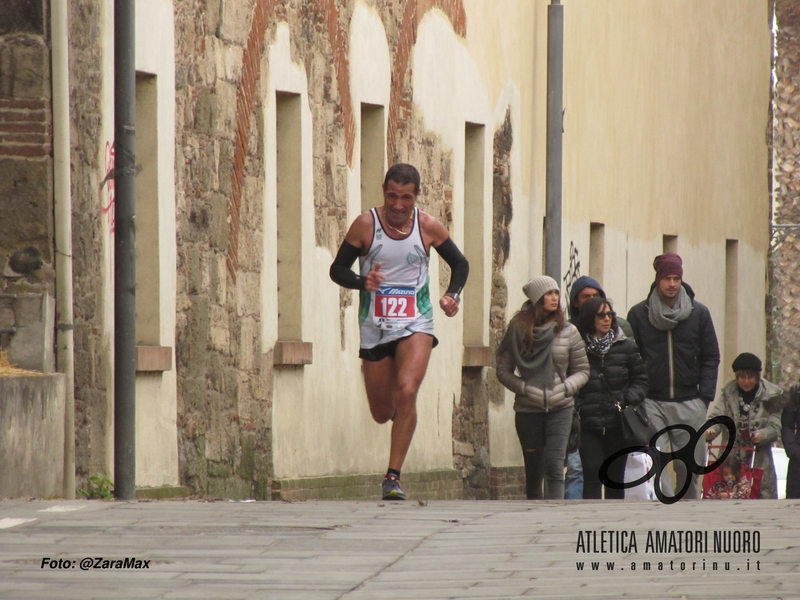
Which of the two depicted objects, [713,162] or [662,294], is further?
[713,162]

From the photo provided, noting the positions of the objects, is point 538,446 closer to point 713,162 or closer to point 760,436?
point 760,436

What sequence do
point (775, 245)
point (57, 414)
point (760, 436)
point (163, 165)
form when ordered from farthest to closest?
point (775, 245) → point (760, 436) → point (163, 165) → point (57, 414)

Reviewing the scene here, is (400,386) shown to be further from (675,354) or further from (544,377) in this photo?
(675,354)

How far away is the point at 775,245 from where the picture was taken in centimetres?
3425

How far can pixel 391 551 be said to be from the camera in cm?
812

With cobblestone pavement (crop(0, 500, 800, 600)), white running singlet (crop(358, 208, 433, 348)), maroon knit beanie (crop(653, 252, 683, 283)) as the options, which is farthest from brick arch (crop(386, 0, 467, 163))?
cobblestone pavement (crop(0, 500, 800, 600))

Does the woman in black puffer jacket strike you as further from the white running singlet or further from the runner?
the white running singlet

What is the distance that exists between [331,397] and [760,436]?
10.6ft

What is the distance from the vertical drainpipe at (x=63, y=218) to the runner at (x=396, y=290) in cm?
149

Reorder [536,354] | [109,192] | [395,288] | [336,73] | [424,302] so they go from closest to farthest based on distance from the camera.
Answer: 1. [395,288]
2. [424,302]
3. [109,192]
4. [536,354]
5. [336,73]

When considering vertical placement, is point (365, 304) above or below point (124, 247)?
below


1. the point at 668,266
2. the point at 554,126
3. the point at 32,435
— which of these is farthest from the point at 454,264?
the point at 554,126

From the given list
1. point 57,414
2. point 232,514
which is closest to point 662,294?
point 57,414

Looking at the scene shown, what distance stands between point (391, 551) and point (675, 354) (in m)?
7.06
